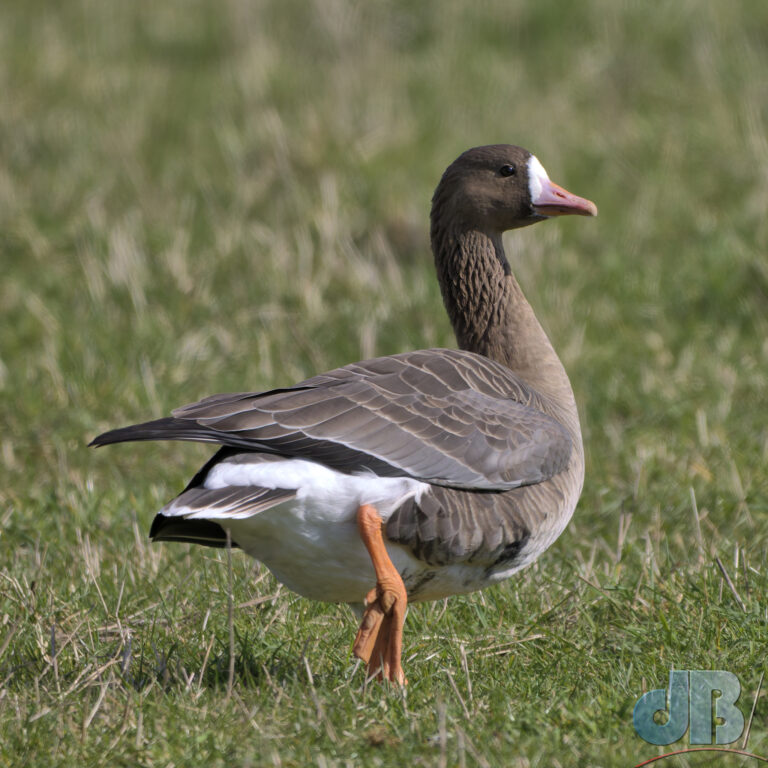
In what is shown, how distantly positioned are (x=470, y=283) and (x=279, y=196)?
460 cm

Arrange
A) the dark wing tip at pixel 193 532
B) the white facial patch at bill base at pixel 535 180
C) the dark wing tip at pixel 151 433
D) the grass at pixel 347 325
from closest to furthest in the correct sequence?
the dark wing tip at pixel 151 433 < the grass at pixel 347 325 < the dark wing tip at pixel 193 532 < the white facial patch at bill base at pixel 535 180

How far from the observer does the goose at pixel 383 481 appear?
369 cm

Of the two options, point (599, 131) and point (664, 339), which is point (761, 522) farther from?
point (599, 131)

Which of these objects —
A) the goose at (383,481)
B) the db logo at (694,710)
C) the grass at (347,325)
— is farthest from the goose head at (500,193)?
the db logo at (694,710)

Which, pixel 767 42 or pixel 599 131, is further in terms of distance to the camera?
pixel 767 42

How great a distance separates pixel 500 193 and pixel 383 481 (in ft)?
5.03

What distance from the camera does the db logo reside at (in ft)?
10.9

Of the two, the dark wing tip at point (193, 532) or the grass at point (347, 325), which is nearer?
the grass at point (347, 325)

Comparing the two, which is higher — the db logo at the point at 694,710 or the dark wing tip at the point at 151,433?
the dark wing tip at the point at 151,433

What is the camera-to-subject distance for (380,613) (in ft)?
12.4

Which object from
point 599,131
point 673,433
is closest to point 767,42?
point 599,131

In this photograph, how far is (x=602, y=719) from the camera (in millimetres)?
3430

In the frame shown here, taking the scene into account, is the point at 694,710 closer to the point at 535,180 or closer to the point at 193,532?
the point at 193,532

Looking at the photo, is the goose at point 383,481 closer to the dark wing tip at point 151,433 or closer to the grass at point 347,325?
the dark wing tip at point 151,433
